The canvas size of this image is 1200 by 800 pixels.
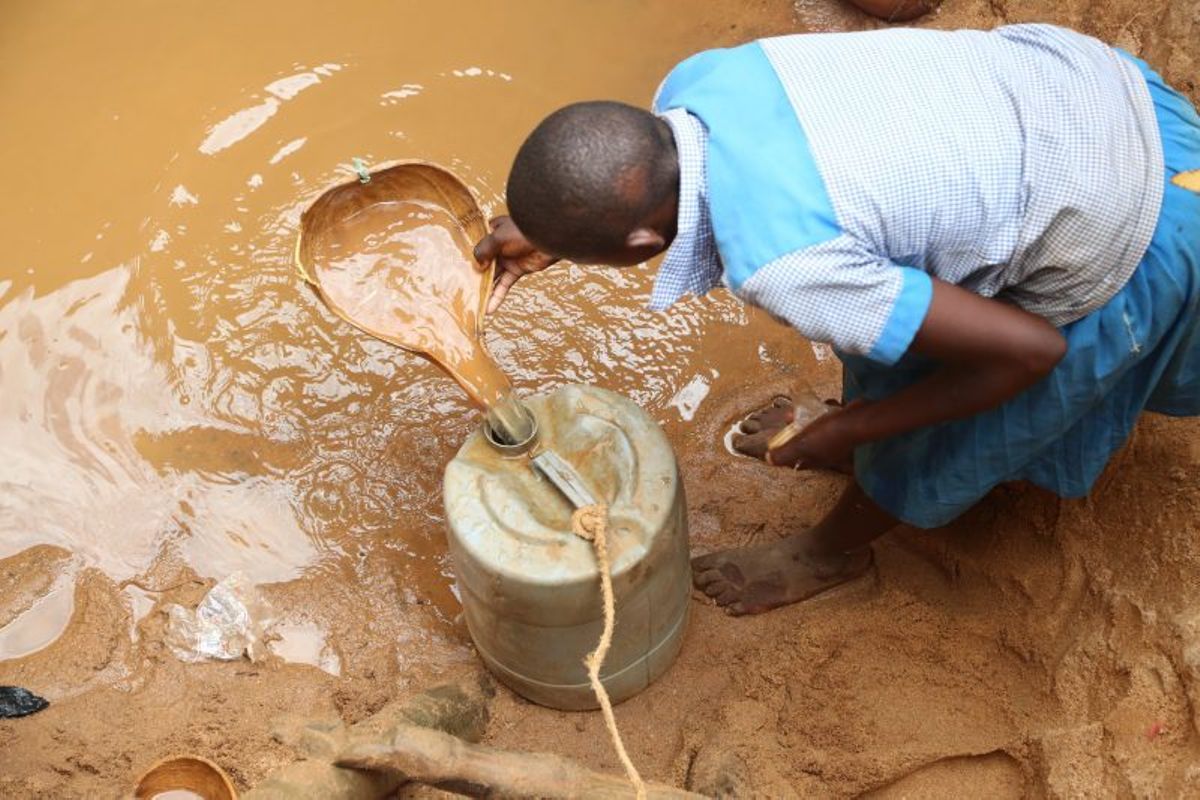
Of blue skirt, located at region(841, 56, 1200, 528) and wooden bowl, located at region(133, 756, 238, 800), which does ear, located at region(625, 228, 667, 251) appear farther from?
wooden bowl, located at region(133, 756, 238, 800)

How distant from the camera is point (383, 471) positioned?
2.83 m

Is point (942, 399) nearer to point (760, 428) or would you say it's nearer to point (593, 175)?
point (593, 175)

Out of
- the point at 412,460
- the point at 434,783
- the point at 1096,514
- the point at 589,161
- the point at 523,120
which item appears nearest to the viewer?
the point at 589,161

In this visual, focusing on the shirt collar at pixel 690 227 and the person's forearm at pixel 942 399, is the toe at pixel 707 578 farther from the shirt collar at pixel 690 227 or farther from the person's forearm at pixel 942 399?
the shirt collar at pixel 690 227

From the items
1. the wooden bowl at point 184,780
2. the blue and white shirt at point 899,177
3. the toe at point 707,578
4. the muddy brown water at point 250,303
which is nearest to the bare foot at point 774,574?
the toe at point 707,578

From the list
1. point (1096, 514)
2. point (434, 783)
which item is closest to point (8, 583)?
point (434, 783)

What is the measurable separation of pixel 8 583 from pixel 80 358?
65cm

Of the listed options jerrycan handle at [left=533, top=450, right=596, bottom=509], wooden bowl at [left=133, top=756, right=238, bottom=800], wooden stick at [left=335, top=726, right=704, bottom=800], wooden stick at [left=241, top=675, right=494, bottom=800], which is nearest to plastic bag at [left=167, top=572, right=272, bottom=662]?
wooden stick at [left=241, top=675, right=494, bottom=800]

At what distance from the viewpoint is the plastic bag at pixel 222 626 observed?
2529 millimetres

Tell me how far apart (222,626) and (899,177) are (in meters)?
1.81

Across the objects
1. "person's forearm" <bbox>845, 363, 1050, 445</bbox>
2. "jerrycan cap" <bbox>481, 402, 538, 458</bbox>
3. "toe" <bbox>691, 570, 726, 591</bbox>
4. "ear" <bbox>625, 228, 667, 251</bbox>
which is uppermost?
"ear" <bbox>625, 228, 667, 251</bbox>

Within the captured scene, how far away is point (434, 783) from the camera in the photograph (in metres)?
1.86

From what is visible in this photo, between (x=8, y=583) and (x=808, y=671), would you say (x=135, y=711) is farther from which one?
(x=808, y=671)

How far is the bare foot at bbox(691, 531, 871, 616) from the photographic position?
2.58 m
